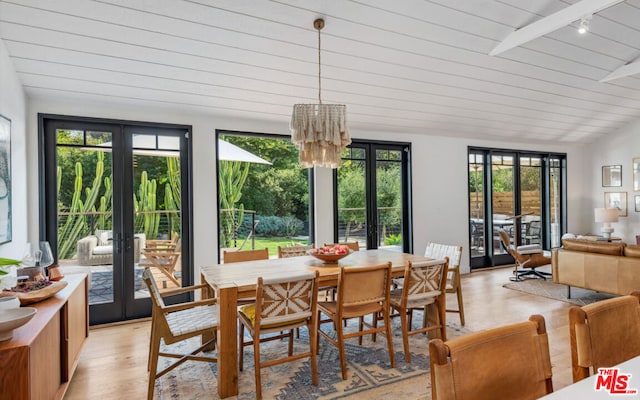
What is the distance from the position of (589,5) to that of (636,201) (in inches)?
215

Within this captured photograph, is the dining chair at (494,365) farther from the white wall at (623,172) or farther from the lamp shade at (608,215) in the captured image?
the white wall at (623,172)

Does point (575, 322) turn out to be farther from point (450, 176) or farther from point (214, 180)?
point (450, 176)

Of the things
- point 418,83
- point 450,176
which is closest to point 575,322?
point 418,83

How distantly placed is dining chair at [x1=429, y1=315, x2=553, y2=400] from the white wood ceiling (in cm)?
283

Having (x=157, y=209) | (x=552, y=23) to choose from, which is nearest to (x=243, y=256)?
(x=157, y=209)

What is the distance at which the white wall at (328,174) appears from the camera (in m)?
3.77

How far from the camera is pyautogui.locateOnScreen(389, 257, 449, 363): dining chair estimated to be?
114 inches

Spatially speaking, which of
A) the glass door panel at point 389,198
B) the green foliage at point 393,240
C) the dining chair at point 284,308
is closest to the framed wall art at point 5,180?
the dining chair at point 284,308

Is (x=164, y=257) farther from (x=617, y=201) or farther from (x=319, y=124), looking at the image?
(x=617, y=201)

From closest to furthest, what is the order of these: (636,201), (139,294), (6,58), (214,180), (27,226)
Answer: (6,58)
(27,226)
(139,294)
(214,180)
(636,201)

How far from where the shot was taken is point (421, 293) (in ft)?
9.89

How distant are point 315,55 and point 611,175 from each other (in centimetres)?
706

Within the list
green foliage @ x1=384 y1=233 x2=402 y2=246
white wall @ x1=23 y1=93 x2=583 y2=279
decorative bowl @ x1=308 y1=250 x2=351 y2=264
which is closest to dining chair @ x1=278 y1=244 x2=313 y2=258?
decorative bowl @ x1=308 y1=250 x2=351 y2=264

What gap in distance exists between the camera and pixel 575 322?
131 cm
